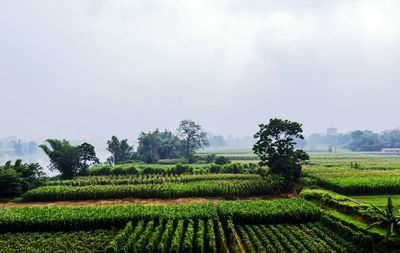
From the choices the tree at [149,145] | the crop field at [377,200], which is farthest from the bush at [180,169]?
the tree at [149,145]

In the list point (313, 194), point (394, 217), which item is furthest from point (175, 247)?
point (313, 194)

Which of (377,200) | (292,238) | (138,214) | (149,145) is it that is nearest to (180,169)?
(138,214)

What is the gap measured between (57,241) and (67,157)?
3687 centimetres

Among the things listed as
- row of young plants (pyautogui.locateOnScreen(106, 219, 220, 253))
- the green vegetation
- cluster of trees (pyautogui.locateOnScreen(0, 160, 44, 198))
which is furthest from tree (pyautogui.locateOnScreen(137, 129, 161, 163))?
row of young plants (pyautogui.locateOnScreen(106, 219, 220, 253))

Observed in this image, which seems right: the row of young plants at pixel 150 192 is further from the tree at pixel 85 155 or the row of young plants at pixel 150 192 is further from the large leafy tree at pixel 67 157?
the tree at pixel 85 155

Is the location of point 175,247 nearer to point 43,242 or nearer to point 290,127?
point 43,242

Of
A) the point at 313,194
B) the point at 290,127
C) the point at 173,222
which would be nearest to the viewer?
the point at 173,222

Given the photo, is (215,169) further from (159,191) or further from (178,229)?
(178,229)

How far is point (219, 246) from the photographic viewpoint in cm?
2727

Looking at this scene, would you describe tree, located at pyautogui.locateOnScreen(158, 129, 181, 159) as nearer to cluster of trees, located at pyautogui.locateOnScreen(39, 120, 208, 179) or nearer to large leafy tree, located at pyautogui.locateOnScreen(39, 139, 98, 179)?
cluster of trees, located at pyautogui.locateOnScreen(39, 120, 208, 179)

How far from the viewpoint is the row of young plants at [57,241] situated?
88.4 ft

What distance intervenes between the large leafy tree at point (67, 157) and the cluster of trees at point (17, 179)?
24.7ft

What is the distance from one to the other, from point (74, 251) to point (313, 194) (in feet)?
90.3

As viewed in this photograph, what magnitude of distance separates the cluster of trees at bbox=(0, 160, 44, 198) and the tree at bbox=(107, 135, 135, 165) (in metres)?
35.8
